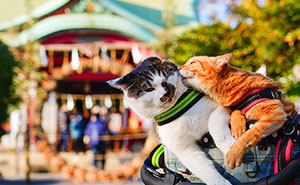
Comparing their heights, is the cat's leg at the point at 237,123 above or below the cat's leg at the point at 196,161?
above

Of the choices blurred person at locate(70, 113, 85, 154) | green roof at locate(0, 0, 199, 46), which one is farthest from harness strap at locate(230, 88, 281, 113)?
blurred person at locate(70, 113, 85, 154)

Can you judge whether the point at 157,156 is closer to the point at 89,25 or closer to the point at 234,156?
the point at 234,156

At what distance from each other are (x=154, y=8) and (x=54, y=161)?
608cm

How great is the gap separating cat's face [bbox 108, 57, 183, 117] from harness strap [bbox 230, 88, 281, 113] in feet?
0.85

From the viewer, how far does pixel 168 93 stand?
66.4 inches

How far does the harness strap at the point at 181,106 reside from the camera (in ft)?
5.56

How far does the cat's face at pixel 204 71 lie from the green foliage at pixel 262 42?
2.96m

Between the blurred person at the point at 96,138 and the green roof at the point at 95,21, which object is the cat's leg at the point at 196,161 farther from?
the green roof at the point at 95,21

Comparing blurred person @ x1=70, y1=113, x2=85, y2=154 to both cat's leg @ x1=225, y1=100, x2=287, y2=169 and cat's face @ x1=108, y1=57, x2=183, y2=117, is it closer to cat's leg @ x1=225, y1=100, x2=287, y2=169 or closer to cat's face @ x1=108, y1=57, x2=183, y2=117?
cat's face @ x1=108, y1=57, x2=183, y2=117

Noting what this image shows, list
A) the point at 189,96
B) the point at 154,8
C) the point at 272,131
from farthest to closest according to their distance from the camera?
the point at 154,8 < the point at 189,96 < the point at 272,131

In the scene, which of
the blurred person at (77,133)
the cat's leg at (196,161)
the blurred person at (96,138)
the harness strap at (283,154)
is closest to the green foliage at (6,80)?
the blurred person at (96,138)

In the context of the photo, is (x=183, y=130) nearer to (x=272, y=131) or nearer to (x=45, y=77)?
(x=272, y=131)

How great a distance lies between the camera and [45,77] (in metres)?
8.86

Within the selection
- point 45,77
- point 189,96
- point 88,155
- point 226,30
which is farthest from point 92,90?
point 189,96
